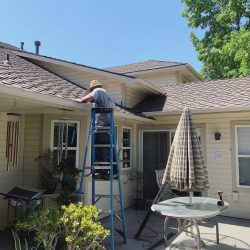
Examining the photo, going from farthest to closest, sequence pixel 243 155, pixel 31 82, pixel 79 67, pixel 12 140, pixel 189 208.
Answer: pixel 79 67 → pixel 243 155 → pixel 12 140 → pixel 31 82 → pixel 189 208

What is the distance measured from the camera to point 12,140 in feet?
22.5

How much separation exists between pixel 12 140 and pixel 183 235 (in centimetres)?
464

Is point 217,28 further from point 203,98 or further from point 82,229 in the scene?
point 82,229

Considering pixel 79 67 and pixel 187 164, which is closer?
pixel 187 164

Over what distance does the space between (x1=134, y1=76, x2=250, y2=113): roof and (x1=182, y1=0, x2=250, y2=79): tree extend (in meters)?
7.44

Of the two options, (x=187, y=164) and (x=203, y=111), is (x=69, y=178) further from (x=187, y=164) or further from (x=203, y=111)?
(x=203, y=111)

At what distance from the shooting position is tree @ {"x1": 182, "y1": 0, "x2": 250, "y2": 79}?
715 inches

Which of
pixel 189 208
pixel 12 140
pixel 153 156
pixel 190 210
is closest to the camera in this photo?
pixel 190 210

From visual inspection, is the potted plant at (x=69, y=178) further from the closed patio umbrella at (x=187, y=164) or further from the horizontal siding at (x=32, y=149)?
the closed patio umbrella at (x=187, y=164)

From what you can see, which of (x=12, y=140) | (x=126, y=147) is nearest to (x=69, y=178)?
(x=12, y=140)

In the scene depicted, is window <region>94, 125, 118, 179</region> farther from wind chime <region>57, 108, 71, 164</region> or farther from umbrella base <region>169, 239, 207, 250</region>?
umbrella base <region>169, 239, 207, 250</region>

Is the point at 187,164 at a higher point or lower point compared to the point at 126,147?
lower

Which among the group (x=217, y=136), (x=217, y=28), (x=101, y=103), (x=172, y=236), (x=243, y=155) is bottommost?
(x=172, y=236)

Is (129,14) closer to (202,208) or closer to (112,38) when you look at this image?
(112,38)
